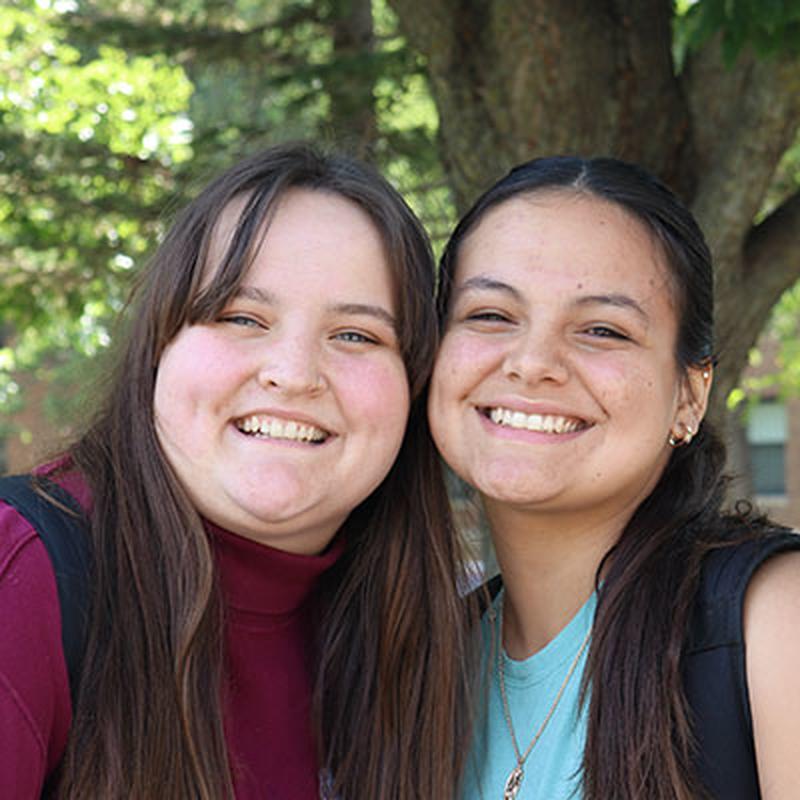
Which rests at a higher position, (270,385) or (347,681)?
(270,385)

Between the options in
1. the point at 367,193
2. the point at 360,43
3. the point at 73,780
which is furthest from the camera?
the point at 360,43

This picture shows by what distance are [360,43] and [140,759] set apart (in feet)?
24.6

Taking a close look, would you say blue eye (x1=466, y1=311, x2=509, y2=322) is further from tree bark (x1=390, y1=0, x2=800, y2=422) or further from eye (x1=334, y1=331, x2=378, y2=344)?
tree bark (x1=390, y1=0, x2=800, y2=422)

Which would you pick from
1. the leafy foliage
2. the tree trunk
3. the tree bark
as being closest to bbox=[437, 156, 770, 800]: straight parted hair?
the leafy foliage

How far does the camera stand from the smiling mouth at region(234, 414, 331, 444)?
2736 millimetres

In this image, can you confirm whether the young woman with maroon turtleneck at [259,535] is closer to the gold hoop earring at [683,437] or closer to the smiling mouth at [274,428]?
the smiling mouth at [274,428]

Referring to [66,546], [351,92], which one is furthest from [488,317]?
[351,92]

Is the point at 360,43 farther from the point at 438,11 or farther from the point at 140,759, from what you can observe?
the point at 140,759

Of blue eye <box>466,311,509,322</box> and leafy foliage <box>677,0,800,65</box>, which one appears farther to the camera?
leafy foliage <box>677,0,800,65</box>

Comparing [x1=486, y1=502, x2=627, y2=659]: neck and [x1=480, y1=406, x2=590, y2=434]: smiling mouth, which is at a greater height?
[x1=480, y1=406, x2=590, y2=434]: smiling mouth

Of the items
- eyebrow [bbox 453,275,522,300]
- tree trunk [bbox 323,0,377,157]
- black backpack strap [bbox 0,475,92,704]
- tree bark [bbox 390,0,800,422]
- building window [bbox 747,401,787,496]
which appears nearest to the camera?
black backpack strap [bbox 0,475,92,704]

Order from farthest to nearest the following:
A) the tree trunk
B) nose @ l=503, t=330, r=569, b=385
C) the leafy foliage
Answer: the tree trunk, the leafy foliage, nose @ l=503, t=330, r=569, b=385

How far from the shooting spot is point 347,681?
3.07 metres

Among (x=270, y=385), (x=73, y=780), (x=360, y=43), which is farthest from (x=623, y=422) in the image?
(x=360, y=43)
